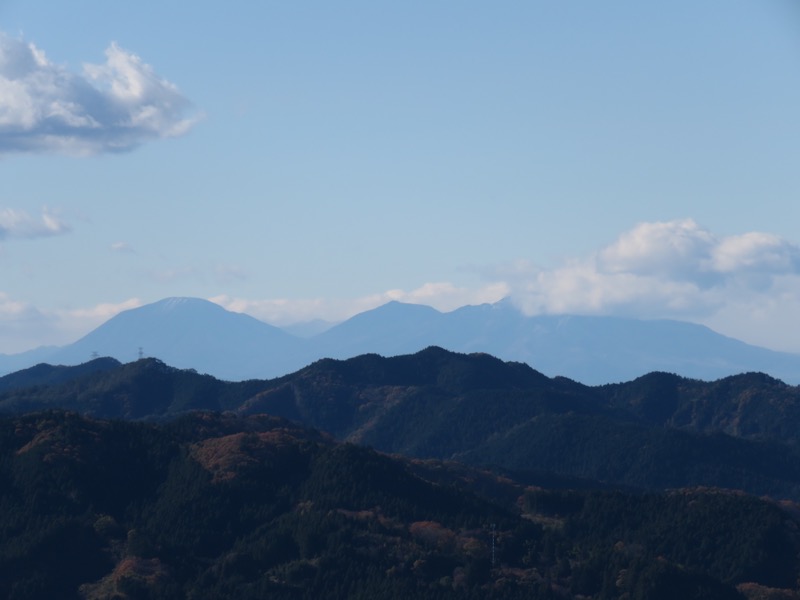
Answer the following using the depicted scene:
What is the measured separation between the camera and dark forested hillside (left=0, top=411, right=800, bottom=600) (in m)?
120

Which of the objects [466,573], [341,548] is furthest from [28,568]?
[466,573]

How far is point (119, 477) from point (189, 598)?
91.5ft

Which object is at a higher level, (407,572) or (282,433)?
(282,433)

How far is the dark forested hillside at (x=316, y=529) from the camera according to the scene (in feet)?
393

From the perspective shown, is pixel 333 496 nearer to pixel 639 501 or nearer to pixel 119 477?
pixel 119 477

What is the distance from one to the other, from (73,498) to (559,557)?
44.3 metres

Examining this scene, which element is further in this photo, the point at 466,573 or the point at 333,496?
the point at 333,496

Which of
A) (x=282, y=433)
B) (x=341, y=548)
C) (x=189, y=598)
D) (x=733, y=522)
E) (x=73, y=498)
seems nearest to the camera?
(x=189, y=598)

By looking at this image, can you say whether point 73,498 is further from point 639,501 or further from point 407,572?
point 639,501

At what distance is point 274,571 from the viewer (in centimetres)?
12219

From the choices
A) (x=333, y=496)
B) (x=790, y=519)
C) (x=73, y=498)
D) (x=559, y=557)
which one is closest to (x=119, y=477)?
(x=73, y=498)

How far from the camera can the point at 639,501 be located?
153 metres

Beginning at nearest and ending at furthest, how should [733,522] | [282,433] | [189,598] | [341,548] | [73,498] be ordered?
[189,598] → [341,548] → [73,498] → [733,522] → [282,433]

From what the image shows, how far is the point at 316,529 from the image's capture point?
128 meters
